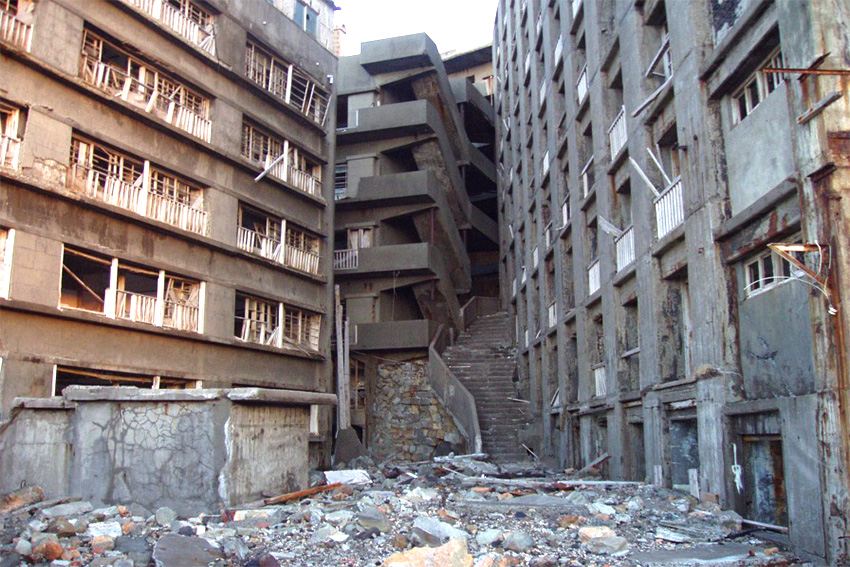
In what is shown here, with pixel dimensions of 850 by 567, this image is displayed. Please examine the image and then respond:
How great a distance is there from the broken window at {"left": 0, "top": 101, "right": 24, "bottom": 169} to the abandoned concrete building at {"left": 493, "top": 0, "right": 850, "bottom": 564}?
42.3 ft

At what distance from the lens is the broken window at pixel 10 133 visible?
1547 cm

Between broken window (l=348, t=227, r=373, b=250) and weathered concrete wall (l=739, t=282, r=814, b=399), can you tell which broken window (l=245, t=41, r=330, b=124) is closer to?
broken window (l=348, t=227, r=373, b=250)

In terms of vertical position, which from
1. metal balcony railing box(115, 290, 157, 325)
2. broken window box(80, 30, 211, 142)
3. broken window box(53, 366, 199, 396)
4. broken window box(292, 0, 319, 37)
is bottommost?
broken window box(53, 366, 199, 396)

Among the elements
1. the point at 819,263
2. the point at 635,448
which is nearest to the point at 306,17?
the point at 635,448

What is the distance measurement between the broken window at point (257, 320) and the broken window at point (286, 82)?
265 inches

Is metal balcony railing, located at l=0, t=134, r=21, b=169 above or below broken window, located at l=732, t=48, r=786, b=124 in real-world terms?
above

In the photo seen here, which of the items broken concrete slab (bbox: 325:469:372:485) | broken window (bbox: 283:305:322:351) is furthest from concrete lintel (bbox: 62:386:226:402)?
broken window (bbox: 283:305:322:351)

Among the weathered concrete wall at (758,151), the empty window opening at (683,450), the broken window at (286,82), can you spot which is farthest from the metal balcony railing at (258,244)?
the weathered concrete wall at (758,151)

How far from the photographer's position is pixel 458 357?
3008cm

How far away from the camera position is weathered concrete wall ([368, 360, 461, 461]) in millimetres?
26531

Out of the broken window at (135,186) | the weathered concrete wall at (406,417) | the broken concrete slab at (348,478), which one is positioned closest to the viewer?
the broken concrete slab at (348,478)

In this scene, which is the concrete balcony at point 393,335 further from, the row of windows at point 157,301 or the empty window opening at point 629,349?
the empty window opening at point 629,349

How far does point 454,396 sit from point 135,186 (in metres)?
12.7

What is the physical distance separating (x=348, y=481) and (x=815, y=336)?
896 cm
